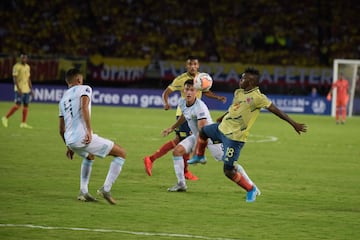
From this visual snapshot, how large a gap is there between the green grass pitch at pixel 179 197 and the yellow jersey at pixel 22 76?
3539 mm

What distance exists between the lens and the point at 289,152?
23.4 meters

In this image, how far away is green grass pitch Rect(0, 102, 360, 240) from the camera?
10586 millimetres

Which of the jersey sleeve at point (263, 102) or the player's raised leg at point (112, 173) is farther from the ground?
the jersey sleeve at point (263, 102)

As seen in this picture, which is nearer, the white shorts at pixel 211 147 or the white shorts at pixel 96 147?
the white shorts at pixel 96 147

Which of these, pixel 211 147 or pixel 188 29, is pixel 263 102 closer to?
pixel 211 147

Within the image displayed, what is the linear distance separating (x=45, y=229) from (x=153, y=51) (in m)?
40.1

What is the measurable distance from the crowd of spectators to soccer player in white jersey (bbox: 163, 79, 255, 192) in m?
34.0

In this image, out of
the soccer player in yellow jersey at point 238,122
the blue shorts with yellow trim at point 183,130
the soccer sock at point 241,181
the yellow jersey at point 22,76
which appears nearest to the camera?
the soccer player in yellow jersey at point 238,122

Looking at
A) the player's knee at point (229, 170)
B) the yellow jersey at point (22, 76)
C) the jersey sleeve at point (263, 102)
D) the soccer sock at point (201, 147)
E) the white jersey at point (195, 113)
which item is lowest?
the yellow jersey at point (22, 76)

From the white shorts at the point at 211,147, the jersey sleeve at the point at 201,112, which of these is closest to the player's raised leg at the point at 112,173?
the white shorts at the point at 211,147

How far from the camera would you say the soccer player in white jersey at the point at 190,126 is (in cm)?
1436

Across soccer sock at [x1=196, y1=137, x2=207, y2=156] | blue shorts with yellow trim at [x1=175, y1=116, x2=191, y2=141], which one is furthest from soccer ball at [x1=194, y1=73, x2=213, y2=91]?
soccer sock at [x1=196, y1=137, x2=207, y2=156]

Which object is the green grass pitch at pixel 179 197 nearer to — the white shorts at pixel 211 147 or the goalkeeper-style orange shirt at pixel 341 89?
the white shorts at pixel 211 147

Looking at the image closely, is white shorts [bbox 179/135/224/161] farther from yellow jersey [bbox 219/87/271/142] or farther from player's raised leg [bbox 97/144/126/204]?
player's raised leg [bbox 97/144/126/204]
